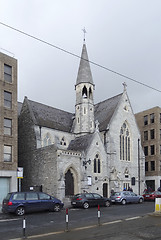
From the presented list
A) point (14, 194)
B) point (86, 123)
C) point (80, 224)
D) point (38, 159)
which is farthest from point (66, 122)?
point (80, 224)

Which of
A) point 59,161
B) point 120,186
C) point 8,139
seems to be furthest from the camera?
point 120,186

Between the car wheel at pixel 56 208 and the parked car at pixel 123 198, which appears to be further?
the parked car at pixel 123 198

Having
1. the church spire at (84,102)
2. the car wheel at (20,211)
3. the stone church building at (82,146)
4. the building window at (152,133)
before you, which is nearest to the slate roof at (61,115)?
the stone church building at (82,146)

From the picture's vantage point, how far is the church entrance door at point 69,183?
30625 millimetres

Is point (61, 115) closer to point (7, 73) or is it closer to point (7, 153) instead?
point (7, 73)

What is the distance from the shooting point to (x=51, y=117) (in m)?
38.8

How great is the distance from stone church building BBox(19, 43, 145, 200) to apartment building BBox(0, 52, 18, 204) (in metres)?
4.71

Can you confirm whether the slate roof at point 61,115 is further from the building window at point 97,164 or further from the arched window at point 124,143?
the building window at point 97,164

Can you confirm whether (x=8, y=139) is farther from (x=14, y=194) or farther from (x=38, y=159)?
(x=14, y=194)

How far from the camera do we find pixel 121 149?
3934 cm

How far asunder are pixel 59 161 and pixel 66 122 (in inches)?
497

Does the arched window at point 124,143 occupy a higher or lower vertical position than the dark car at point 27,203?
higher

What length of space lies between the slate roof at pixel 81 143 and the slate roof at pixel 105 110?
376 centimetres

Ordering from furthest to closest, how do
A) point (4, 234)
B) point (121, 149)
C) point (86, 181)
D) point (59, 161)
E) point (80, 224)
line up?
point (121, 149)
point (86, 181)
point (59, 161)
point (80, 224)
point (4, 234)
